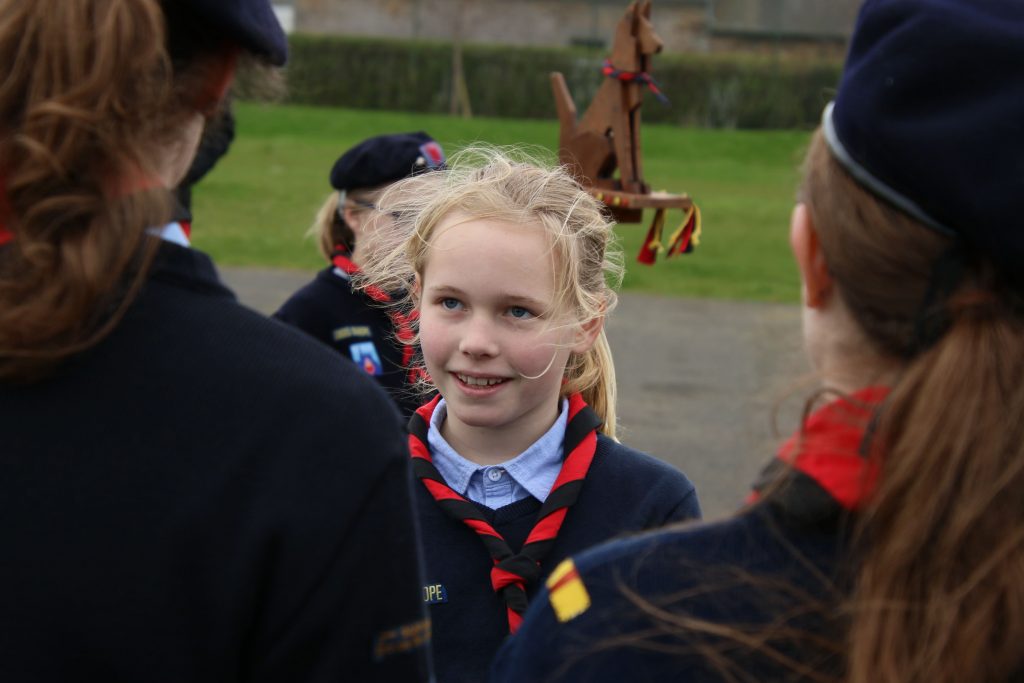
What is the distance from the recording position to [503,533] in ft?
8.50

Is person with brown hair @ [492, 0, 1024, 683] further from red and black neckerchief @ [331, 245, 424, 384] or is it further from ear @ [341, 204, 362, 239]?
ear @ [341, 204, 362, 239]

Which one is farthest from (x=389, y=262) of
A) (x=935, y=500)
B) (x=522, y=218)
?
(x=935, y=500)

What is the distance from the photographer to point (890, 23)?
1384mm

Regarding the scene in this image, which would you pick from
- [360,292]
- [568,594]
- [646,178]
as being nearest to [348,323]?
[360,292]

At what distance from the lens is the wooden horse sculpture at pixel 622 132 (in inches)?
156

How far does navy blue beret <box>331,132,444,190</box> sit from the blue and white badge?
0.61 m

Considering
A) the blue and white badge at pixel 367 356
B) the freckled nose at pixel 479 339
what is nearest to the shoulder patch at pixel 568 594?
the freckled nose at pixel 479 339

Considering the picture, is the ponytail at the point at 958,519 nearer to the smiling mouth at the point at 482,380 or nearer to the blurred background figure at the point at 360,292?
the smiling mouth at the point at 482,380

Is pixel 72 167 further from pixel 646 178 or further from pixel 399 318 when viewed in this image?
pixel 646 178

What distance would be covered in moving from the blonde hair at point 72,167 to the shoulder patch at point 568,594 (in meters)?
0.57

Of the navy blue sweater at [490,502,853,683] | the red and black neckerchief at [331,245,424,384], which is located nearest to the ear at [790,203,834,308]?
the navy blue sweater at [490,502,853,683]

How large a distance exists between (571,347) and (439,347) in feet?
0.90

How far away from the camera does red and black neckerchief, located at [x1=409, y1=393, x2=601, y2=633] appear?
8.07ft

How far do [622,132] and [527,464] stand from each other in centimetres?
167
